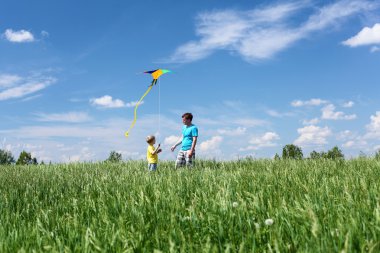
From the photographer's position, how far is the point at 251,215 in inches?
152

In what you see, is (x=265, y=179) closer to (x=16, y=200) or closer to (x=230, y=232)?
(x=230, y=232)

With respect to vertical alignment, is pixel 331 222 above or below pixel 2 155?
below

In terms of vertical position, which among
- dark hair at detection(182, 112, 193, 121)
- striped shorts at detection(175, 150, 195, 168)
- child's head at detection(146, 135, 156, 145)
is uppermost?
dark hair at detection(182, 112, 193, 121)

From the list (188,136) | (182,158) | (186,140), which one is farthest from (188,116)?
(182,158)

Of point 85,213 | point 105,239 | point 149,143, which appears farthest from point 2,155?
point 105,239

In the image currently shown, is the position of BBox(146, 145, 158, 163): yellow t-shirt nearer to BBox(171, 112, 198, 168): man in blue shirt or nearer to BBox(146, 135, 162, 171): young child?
BBox(146, 135, 162, 171): young child

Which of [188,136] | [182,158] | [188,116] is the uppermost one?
[188,116]

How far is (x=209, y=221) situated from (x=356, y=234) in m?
1.22

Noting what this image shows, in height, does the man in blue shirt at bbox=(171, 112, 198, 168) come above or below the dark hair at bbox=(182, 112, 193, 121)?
below

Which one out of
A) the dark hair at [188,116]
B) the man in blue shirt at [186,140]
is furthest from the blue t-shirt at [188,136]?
the dark hair at [188,116]

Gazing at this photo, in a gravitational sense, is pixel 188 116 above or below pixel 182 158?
above

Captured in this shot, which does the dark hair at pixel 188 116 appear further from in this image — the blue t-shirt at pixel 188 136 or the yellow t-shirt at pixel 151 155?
the yellow t-shirt at pixel 151 155

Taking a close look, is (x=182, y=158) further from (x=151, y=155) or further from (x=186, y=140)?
(x=151, y=155)

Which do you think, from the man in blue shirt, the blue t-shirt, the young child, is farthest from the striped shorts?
the young child
